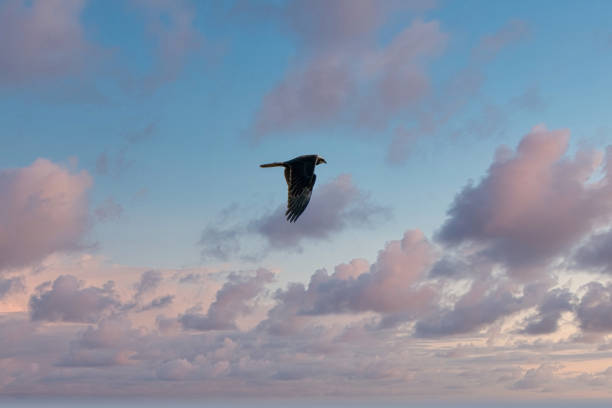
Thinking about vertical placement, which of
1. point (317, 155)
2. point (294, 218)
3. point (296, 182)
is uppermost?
point (317, 155)

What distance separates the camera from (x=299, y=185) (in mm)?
39500

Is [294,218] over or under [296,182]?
under

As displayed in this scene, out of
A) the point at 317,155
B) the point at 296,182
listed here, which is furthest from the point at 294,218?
the point at 317,155

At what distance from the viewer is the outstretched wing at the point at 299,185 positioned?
38062mm

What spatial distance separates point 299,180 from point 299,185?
51cm

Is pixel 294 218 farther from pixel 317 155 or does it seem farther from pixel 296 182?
pixel 317 155

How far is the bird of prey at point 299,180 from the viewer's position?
126 feet

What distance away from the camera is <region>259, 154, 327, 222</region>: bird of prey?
3828 cm

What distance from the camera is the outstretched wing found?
3806cm

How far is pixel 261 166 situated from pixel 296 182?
13.7 ft

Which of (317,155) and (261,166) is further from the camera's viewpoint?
(317,155)

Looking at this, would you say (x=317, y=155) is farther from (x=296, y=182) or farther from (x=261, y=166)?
(x=261, y=166)

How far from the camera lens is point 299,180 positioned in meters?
39.7

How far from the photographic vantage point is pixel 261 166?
36.8 m
